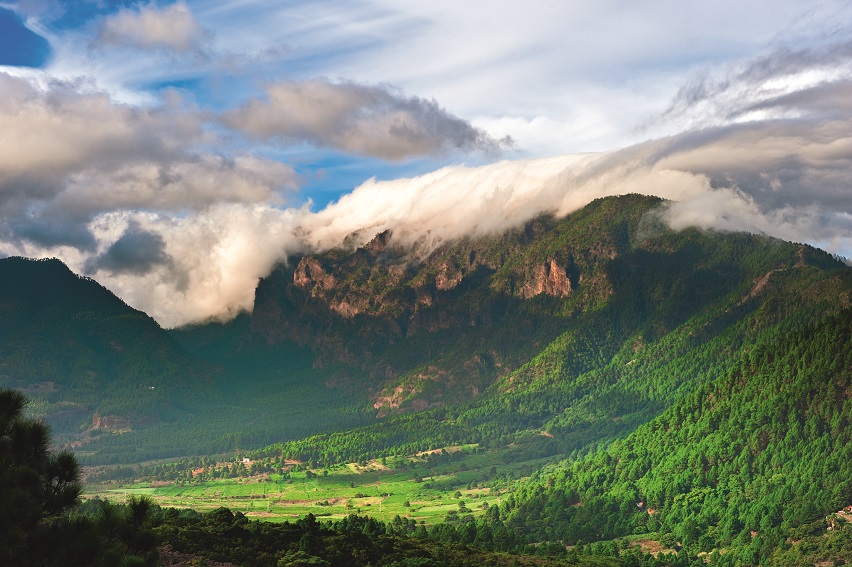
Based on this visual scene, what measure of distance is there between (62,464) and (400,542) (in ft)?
325

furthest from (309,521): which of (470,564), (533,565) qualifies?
(533,565)

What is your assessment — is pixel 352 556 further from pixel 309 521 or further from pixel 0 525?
pixel 0 525

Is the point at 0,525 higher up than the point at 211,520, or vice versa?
the point at 0,525

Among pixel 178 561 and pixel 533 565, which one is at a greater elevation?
pixel 178 561

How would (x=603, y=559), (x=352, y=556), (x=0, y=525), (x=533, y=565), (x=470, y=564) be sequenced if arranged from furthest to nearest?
(x=603, y=559), (x=533, y=565), (x=470, y=564), (x=352, y=556), (x=0, y=525)

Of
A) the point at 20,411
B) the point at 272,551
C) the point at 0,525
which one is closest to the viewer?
the point at 0,525

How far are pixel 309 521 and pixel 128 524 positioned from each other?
7902cm

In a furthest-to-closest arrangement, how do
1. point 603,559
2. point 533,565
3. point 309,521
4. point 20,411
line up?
point 603,559, point 533,565, point 309,521, point 20,411

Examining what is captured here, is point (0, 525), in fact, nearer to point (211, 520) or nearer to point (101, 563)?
point (101, 563)

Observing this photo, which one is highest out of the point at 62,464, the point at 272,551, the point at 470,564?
the point at 62,464

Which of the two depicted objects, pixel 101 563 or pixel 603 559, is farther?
pixel 603 559

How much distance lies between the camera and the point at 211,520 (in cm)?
12219

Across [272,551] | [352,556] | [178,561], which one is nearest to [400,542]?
[352,556]

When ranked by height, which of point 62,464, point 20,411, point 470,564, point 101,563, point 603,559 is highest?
point 20,411
